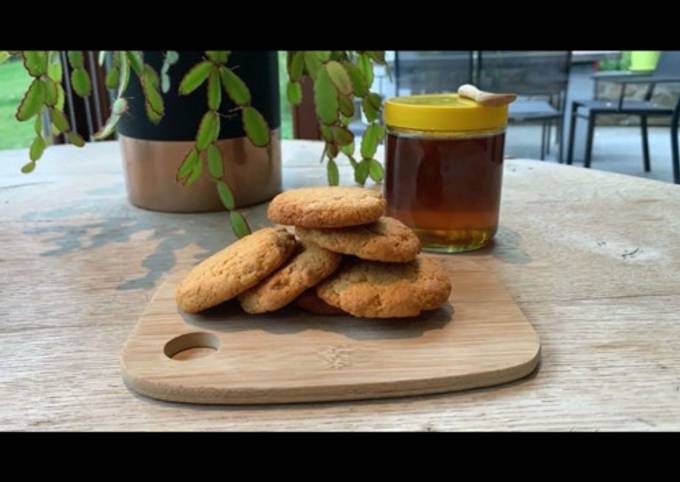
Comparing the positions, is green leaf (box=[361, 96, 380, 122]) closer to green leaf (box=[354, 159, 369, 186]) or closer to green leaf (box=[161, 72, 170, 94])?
green leaf (box=[354, 159, 369, 186])

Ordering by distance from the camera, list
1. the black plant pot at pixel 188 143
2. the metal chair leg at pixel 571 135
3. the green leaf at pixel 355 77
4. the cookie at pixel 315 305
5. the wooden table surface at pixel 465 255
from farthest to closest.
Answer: the metal chair leg at pixel 571 135 < the black plant pot at pixel 188 143 < the green leaf at pixel 355 77 < the cookie at pixel 315 305 < the wooden table surface at pixel 465 255

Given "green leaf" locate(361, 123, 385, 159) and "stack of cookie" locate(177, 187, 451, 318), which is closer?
"stack of cookie" locate(177, 187, 451, 318)

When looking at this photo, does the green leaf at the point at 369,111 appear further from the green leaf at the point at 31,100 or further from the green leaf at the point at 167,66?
the green leaf at the point at 31,100

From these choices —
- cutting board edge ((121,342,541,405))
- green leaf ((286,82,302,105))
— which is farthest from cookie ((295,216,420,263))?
green leaf ((286,82,302,105))

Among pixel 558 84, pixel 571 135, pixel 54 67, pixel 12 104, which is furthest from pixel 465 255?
pixel 571 135

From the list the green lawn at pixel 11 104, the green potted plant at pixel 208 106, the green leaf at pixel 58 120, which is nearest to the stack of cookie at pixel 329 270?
the green potted plant at pixel 208 106

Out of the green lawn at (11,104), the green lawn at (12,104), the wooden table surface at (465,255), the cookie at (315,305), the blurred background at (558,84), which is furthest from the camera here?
the blurred background at (558,84)
